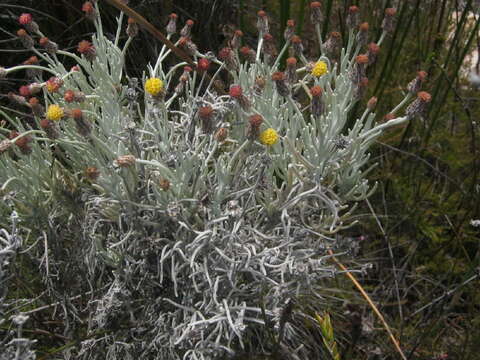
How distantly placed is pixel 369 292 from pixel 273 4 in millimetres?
1632

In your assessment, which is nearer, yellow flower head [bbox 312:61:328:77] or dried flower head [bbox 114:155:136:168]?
dried flower head [bbox 114:155:136:168]

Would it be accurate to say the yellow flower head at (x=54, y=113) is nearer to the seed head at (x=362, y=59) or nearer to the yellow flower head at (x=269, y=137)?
the yellow flower head at (x=269, y=137)

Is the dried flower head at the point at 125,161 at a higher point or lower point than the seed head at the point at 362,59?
lower

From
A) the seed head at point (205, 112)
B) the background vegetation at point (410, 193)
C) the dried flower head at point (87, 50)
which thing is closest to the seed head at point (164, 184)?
the seed head at point (205, 112)

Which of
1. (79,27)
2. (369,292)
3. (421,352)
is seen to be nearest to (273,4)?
(79,27)

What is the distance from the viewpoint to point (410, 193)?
2277mm

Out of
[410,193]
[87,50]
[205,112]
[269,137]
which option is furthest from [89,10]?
[410,193]

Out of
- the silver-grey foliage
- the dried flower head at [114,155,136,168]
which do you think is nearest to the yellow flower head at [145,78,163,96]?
the silver-grey foliage

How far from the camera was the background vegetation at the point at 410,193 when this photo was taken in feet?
6.04

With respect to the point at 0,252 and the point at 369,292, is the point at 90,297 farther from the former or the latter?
the point at 369,292

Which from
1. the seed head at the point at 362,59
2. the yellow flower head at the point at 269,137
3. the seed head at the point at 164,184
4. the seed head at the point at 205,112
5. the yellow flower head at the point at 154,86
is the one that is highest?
the seed head at the point at 362,59

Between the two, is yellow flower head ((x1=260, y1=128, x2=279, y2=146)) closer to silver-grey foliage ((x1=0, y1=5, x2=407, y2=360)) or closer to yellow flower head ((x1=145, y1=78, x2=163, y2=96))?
silver-grey foliage ((x1=0, y1=5, x2=407, y2=360))

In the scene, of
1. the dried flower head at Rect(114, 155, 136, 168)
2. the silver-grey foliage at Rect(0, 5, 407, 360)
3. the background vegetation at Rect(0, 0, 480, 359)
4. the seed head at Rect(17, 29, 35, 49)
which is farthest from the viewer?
the background vegetation at Rect(0, 0, 480, 359)

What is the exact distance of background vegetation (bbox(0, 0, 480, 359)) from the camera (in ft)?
6.04
